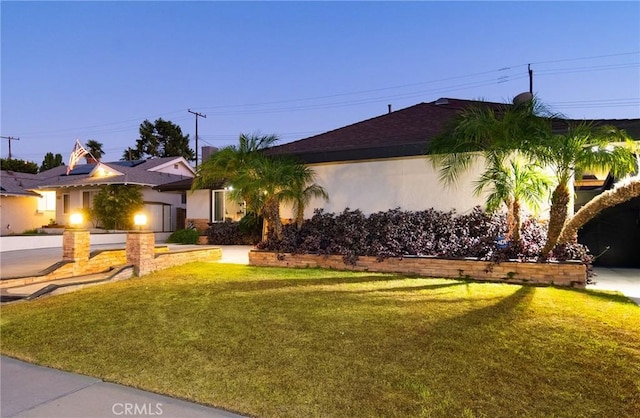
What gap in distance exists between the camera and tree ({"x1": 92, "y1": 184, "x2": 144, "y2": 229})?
57.6ft

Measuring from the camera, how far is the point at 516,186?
267 inches

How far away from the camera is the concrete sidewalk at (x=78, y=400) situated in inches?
103

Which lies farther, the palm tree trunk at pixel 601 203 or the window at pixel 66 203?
the window at pixel 66 203

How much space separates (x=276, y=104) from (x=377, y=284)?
1480 inches

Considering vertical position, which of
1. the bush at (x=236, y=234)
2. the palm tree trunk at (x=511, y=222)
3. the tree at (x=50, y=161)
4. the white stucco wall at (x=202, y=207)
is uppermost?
the tree at (x=50, y=161)

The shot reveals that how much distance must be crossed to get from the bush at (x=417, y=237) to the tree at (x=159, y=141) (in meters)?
36.9

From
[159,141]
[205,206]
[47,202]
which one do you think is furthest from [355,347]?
[159,141]

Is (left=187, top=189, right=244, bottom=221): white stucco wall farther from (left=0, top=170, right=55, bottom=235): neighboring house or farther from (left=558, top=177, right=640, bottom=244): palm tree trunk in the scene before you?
(left=558, top=177, right=640, bottom=244): palm tree trunk

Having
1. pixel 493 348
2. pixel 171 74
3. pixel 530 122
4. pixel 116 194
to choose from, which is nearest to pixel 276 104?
pixel 171 74

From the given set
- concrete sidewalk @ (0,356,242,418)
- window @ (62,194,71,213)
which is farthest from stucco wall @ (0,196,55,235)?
concrete sidewalk @ (0,356,242,418)

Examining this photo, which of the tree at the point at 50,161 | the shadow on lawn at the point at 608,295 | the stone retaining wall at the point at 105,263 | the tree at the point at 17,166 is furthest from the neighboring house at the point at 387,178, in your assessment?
the tree at the point at 50,161

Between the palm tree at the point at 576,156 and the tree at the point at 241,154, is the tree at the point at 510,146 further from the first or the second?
the tree at the point at 241,154
